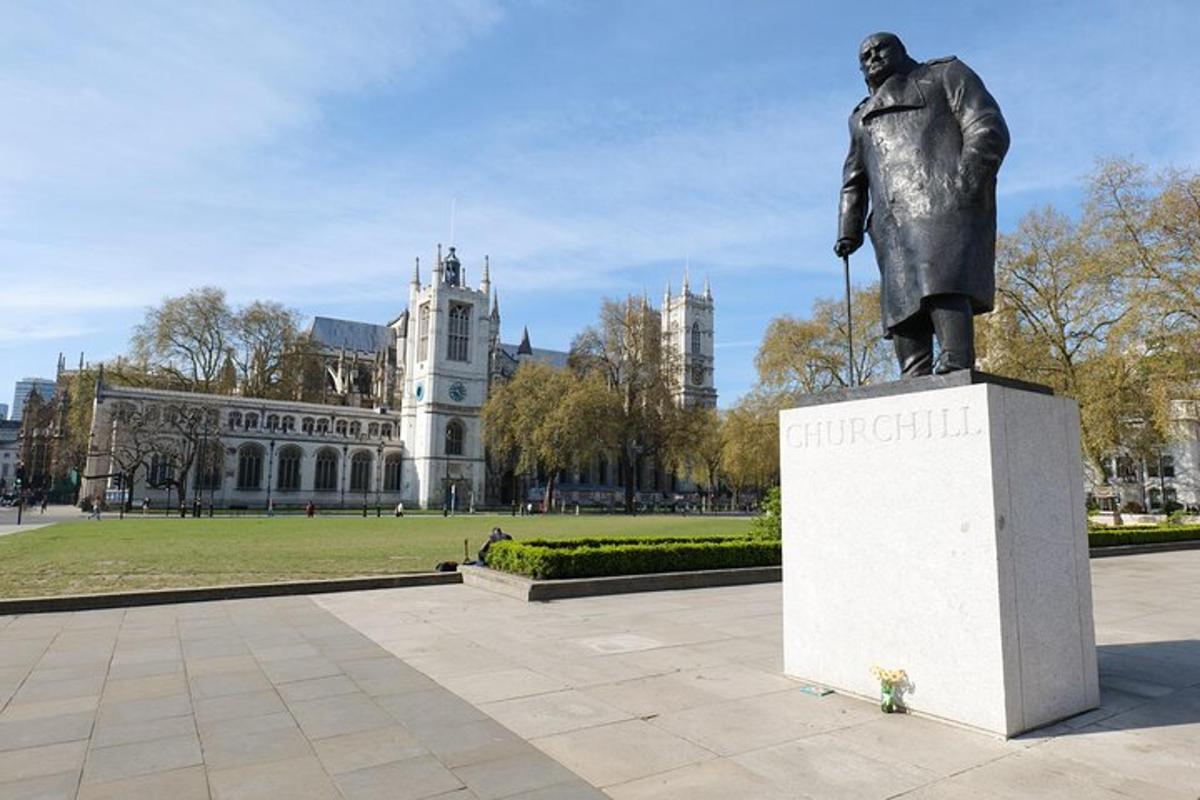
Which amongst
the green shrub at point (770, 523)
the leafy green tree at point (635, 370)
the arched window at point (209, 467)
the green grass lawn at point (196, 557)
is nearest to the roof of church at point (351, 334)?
the arched window at point (209, 467)

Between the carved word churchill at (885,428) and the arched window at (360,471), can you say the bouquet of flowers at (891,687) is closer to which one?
the carved word churchill at (885,428)

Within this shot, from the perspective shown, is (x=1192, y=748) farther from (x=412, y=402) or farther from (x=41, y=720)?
(x=412, y=402)

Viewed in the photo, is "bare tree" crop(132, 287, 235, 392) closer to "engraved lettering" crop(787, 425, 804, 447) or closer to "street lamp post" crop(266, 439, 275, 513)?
"street lamp post" crop(266, 439, 275, 513)

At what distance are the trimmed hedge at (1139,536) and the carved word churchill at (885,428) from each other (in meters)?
18.2

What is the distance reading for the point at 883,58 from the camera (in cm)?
573

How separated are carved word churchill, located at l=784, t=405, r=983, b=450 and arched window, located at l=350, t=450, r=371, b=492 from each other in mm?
65752

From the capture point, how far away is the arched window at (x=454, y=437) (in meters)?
68.2

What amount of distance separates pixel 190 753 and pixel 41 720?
1540 mm

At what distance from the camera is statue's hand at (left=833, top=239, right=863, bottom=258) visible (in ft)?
20.3

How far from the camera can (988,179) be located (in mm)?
5160

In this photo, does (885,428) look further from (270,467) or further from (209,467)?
(270,467)

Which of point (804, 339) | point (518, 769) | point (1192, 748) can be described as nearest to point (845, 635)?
A: point (1192, 748)

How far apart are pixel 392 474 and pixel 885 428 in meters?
67.8

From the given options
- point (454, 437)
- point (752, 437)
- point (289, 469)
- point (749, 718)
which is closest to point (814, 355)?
point (752, 437)
